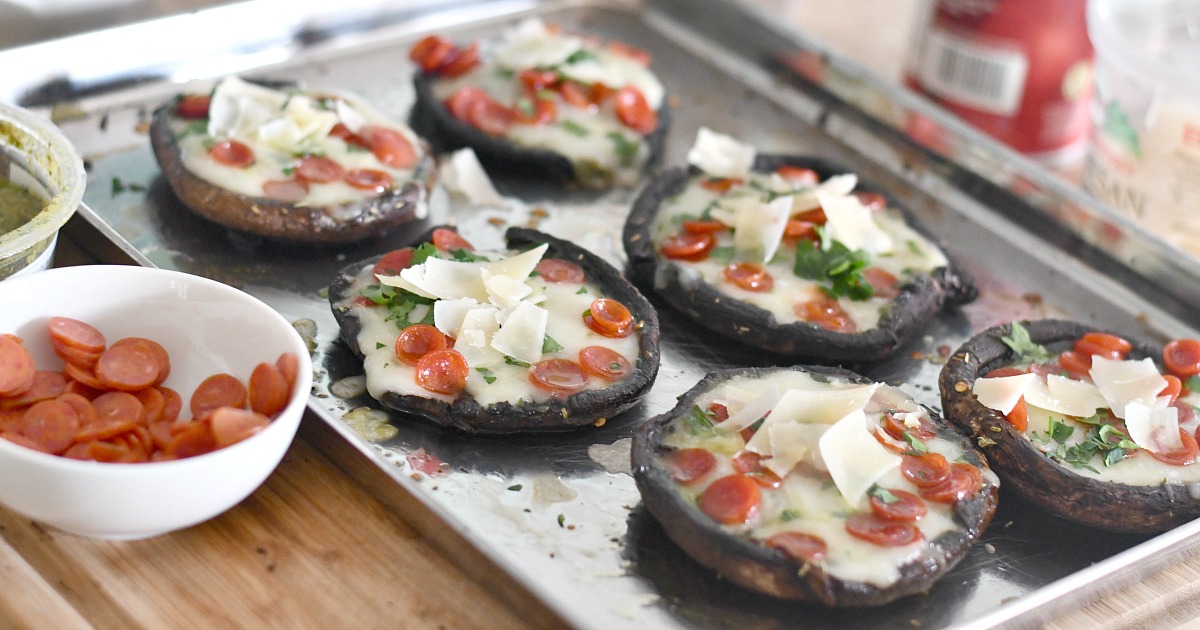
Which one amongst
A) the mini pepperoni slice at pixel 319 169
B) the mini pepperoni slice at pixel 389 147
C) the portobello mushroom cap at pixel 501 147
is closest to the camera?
the mini pepperoni slice at pixel 319 169

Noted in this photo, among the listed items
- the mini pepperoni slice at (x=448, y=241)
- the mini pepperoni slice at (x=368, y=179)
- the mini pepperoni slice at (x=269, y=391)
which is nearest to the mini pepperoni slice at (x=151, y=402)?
the mini pepperoni slice at (x=269, y=391)

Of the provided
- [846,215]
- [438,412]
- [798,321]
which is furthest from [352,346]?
[846,215]

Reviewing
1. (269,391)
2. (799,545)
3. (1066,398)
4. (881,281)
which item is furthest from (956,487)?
(269,391)

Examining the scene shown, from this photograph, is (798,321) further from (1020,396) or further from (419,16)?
(419,16)

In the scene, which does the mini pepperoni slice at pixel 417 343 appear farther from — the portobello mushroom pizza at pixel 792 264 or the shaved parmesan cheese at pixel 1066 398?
the shaved parmesan cheese at pixel 1066 398

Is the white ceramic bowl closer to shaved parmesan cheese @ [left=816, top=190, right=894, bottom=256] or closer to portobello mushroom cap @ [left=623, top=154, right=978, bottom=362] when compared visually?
portobello mushroom cap @ [left=623, top=154, right=978, bottom=362]

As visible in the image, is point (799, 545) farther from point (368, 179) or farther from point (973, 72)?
point (973, 72)
